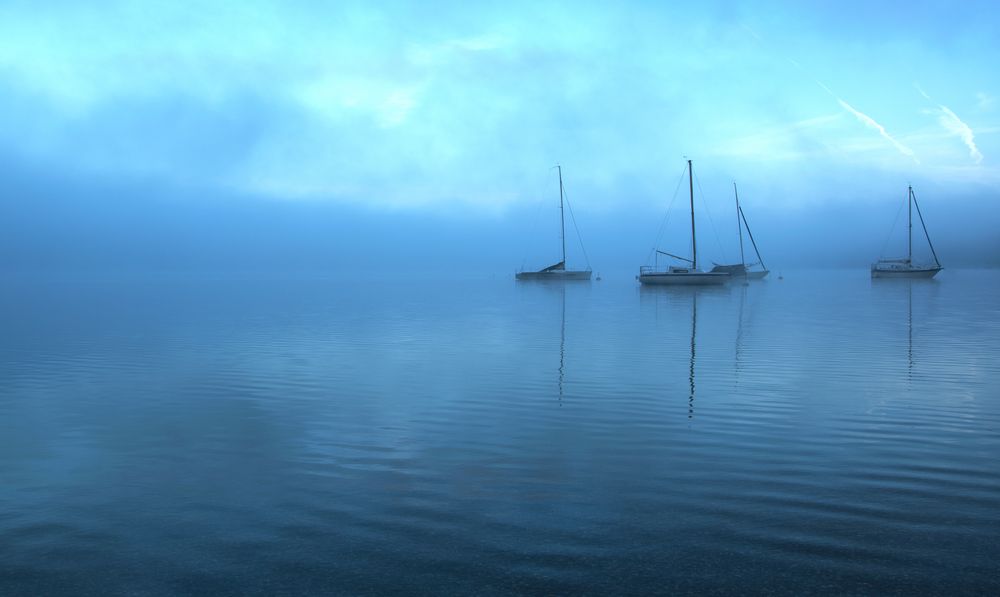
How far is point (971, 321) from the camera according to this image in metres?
45.4

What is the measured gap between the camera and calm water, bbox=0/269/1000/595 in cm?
809

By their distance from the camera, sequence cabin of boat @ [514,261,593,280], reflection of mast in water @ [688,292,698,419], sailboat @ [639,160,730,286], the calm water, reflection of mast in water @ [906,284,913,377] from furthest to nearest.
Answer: cabin of boat @ [514,261,593,280]
sailboat @ [639,160,730,286]
reflection of mast in water @ [906,284,913,377]
reflection of mast in water @ [688,292,698,419]
the calm water

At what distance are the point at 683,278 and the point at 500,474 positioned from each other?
98.5 meters

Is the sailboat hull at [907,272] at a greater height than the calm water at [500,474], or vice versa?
the sailboat hull at [907,272]

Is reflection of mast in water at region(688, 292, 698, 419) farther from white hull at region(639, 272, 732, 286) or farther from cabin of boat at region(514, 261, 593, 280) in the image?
cabin of boat at region(514, 261, 593, 280)

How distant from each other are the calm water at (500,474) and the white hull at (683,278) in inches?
3120

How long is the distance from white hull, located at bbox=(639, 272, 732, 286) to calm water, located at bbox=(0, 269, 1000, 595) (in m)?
79.3

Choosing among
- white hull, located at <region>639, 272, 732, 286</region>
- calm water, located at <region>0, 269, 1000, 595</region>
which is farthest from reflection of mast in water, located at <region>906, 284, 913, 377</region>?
white hull, located at <region>639, 272, 732, 286</region>

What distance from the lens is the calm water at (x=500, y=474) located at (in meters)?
8.09

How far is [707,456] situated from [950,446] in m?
4.69

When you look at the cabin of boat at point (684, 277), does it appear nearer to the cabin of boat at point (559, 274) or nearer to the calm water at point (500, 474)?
the cabin of boat at point (559, 274)

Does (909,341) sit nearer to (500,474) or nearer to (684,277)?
(500,474)

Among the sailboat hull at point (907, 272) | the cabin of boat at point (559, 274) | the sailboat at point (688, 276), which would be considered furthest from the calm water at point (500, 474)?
the sailboat hull at point (907, 272)

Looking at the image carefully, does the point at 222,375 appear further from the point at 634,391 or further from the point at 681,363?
the point at 681,363
